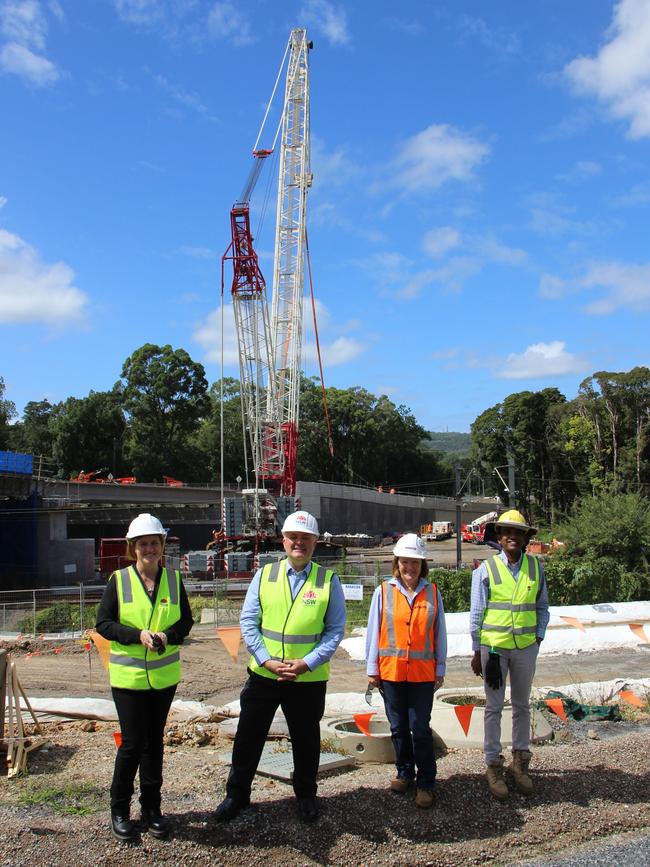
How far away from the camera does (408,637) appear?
4930 millimetres

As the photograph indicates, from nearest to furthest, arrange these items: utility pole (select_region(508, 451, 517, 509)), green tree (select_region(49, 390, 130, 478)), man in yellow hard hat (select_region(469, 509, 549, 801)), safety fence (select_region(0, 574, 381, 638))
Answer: man in yellow hard hat (select_region(469, 509, 549, 801)), safety fence (select_region(0, 574, 381, 638)), utility pole (select_region(508, 451, 517, 509)), green tree (select_region(49, 390, 130, 478))

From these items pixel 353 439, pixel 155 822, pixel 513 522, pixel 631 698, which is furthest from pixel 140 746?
pixel 353 439

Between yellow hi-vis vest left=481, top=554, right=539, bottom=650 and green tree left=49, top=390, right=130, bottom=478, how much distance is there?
228ft

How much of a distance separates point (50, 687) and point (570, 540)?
59.4 feet

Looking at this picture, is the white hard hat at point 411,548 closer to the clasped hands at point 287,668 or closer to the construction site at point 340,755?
the construction site at point 340,755

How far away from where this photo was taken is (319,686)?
4582 millimetres

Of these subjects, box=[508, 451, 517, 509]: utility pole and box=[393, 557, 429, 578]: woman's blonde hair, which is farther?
box=[508, 451, 517, 509]: utility pole

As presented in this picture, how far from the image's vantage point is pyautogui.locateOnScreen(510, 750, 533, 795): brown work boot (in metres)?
4.97

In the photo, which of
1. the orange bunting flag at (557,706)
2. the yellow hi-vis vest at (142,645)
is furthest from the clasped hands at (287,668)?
the orange bunting flag at (557,706)

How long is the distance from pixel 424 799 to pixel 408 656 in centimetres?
84

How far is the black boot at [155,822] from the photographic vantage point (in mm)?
4234

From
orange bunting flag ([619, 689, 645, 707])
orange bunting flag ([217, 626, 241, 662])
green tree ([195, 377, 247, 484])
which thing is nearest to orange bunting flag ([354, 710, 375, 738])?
orange bunting flag ([217, 626, 241, 662])

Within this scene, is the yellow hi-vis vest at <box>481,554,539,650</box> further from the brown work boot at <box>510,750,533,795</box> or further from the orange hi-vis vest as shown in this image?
the brown work boot at <box>510,750,533,795</box>

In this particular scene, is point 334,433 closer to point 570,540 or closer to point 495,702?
point 570,540
